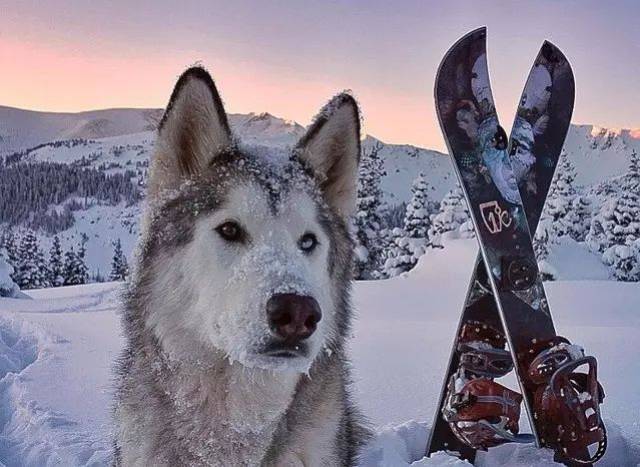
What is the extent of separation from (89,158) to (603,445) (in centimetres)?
1957

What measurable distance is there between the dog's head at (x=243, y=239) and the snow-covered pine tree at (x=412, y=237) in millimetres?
19876

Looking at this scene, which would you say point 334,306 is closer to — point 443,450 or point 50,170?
point 443,450

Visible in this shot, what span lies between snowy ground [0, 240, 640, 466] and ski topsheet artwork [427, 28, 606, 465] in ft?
0.74

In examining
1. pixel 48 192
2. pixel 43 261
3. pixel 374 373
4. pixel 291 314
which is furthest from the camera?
pixel 43 261

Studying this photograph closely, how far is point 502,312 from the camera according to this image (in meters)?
4.08

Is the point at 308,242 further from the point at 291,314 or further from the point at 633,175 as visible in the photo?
the point at 633,175

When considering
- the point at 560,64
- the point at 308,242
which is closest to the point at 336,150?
the point at 308,242

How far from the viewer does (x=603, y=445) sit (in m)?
3.83

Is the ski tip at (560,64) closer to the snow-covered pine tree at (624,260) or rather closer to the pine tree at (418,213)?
the pine tree at (418,213)

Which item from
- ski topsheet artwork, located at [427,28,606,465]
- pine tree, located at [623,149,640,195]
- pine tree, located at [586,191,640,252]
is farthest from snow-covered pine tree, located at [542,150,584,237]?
ski topsheet artwork, located at [427,28,606,465]

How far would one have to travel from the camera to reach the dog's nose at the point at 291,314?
67.7 inches

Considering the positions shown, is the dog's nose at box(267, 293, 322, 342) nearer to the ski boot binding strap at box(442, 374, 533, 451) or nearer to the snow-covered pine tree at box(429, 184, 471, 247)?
the ski boot binding strap at box(442, 374, 533, 451)

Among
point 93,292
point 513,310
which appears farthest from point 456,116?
point 93,292

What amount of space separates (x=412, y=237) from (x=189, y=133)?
67.1 ft
